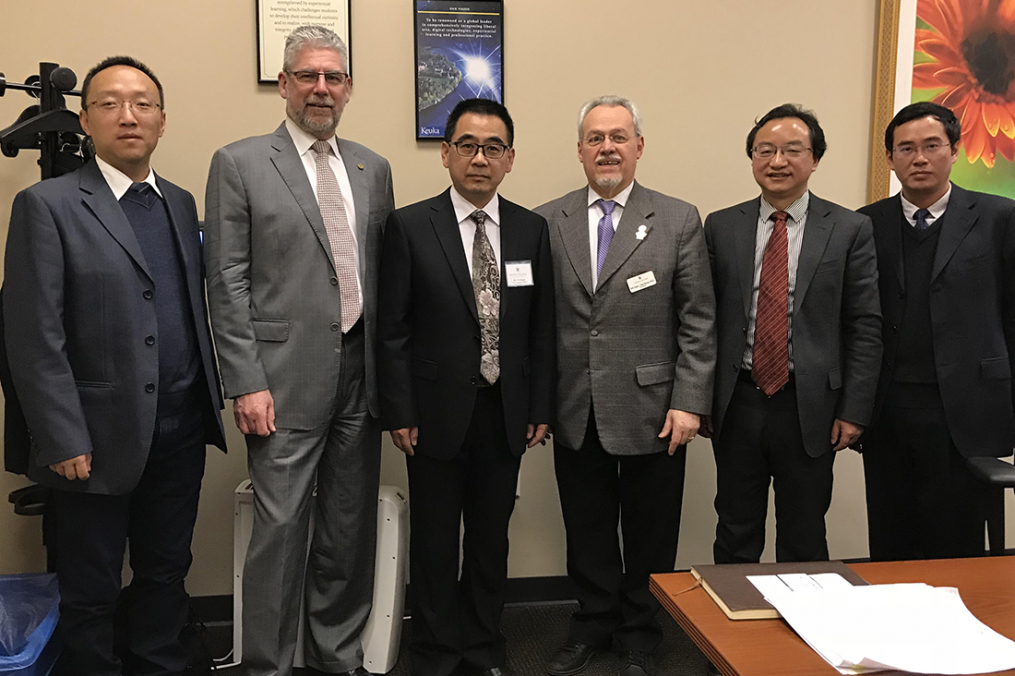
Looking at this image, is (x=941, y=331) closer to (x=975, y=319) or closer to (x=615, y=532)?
(x=975, y=319)

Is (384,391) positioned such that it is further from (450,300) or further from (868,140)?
(868,140)

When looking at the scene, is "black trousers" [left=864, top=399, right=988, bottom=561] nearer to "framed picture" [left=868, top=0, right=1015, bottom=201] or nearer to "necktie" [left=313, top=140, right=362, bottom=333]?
"framed picture" [left=868, top=0, right=1015, bottom=201]

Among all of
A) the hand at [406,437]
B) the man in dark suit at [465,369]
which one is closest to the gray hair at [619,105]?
the man in dark suit at [465,369]

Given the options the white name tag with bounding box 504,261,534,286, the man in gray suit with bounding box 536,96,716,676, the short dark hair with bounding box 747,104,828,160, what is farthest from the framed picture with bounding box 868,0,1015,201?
the white name tag with bounding box 504,261,534,286

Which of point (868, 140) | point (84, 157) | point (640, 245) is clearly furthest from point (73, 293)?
point (868, 140)

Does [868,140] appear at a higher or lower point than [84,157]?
higher

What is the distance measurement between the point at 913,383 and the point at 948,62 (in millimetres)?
1619

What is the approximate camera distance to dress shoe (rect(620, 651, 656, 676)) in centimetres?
240

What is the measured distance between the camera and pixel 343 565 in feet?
7.66

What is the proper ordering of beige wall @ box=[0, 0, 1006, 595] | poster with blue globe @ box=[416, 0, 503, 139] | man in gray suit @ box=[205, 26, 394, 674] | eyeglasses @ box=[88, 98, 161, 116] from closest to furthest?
eyeglasses @ box=[88, 98, 161, 116]
man in gray suit @ box=[205, 26, 394, 674]
beige wall @ box=[0, 0, 1006, 595]
poster with blue globe @ box=[416, 0, 503, 139]

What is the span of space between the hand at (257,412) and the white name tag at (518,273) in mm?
790

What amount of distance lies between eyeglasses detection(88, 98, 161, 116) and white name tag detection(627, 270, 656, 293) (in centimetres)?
150

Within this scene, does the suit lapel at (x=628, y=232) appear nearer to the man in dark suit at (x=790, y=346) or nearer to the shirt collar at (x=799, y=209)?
the man in dark suit at (x=790, y=346)

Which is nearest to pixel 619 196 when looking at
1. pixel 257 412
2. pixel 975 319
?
pixel 975 319
